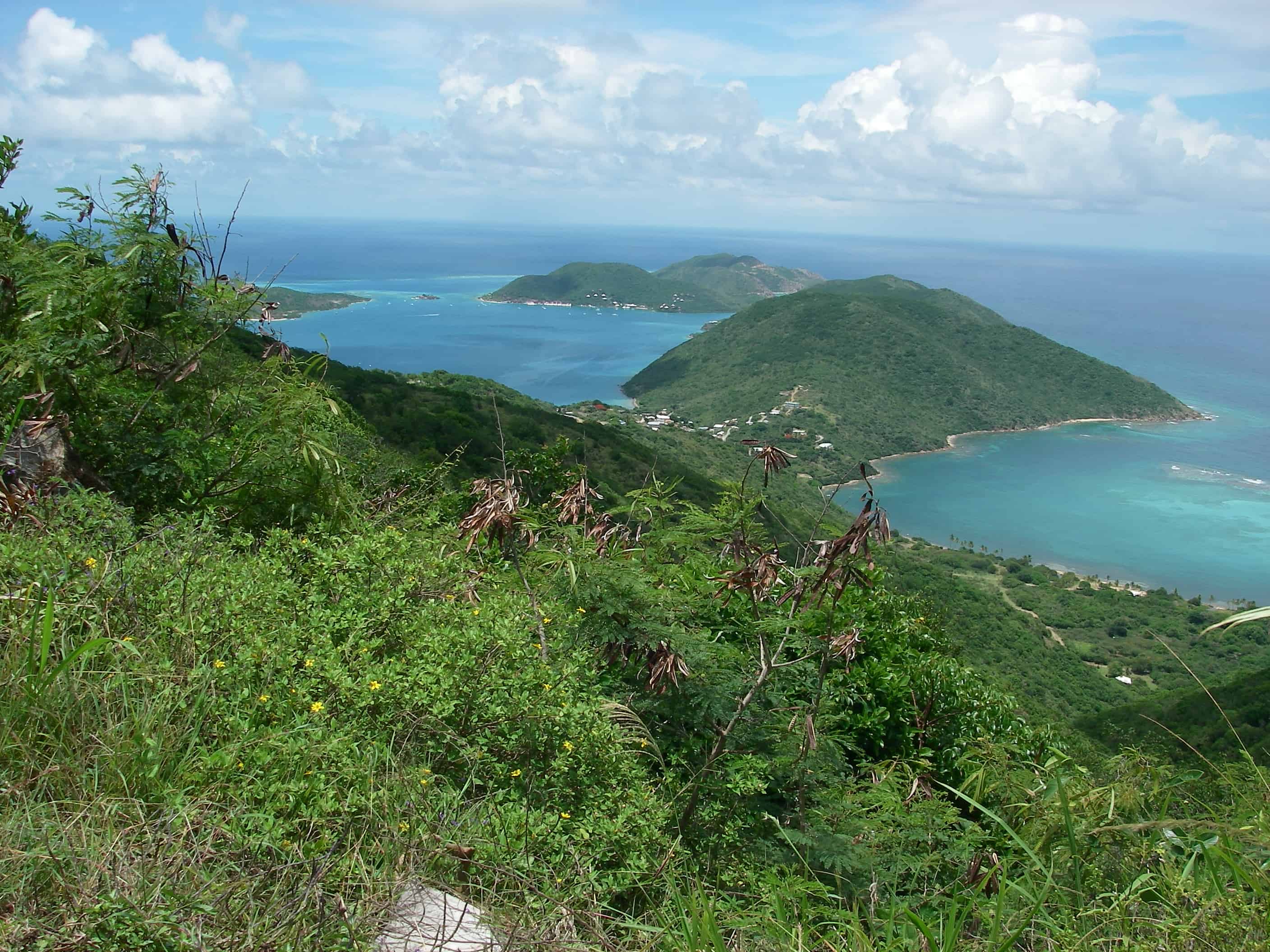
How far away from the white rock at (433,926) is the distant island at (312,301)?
93196mm

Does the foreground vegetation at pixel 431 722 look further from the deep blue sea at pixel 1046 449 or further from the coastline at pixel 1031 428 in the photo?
the coastline at pixel 1031 428

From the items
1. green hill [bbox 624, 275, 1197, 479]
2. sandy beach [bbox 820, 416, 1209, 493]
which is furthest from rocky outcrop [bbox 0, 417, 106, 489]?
sandy beach [bbox 820, 416, 1209, 493]

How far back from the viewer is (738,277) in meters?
177

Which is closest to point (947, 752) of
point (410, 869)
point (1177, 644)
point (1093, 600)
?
point (410, 869)

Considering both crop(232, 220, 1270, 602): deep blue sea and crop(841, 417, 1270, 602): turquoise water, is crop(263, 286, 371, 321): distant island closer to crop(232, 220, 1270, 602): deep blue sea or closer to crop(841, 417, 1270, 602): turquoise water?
crop(232, 220, 1270, 602): deep blue sea

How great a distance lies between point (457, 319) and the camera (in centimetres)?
12731

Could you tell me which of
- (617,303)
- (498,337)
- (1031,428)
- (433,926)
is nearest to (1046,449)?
(1031,428)

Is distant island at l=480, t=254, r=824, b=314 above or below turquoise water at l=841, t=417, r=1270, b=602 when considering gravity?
above

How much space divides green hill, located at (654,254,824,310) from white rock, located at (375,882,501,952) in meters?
163

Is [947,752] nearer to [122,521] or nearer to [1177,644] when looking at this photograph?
[122,521]

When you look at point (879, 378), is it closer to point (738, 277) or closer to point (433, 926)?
point (433, 926)

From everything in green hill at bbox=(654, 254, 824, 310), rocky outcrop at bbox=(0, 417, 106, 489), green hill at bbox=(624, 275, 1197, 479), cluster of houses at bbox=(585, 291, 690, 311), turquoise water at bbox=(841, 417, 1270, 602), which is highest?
green hill at bbox=(654, 254, 824, 310)

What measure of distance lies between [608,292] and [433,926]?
15860 centimetres

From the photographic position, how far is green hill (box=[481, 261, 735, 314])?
152875mm
